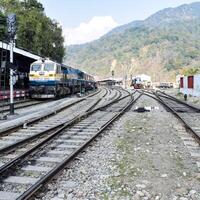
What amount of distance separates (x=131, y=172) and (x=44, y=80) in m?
22.4

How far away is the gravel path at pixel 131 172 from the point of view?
238 inches

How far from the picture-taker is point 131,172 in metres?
7.29

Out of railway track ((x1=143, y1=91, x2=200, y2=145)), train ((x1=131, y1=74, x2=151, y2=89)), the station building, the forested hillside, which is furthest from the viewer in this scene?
train ((x1=131, y1=74, x2=151, y2=89))

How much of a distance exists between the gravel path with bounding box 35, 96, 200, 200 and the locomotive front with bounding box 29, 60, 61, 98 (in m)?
18.4

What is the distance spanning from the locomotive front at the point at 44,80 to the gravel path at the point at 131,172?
1844cm

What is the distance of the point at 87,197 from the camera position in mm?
5867

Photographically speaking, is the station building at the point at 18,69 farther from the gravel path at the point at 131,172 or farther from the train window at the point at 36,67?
the gravel path at the point at 131,172

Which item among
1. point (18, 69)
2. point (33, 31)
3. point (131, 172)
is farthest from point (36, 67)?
point (33, 31)

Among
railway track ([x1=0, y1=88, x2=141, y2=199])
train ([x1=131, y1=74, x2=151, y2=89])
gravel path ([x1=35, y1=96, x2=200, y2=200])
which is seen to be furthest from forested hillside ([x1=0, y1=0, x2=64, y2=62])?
gravel path ([x1=35, y1=96, x2=200, y2=200])

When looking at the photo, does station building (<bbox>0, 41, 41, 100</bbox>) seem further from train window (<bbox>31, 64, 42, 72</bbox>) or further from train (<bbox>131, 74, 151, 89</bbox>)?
train (<bbox>131, 74, 151, 89</bbox>)

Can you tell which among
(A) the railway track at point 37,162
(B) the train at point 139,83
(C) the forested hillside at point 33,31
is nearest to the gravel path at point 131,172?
(A) the railway track at point 37,162

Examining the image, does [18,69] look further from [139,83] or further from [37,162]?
[139,83]

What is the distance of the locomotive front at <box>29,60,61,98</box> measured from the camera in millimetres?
29016

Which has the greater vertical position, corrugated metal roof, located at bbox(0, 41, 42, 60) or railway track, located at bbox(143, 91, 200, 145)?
corrugated metal roof, located at bbox(0, 41, 42, 60)
